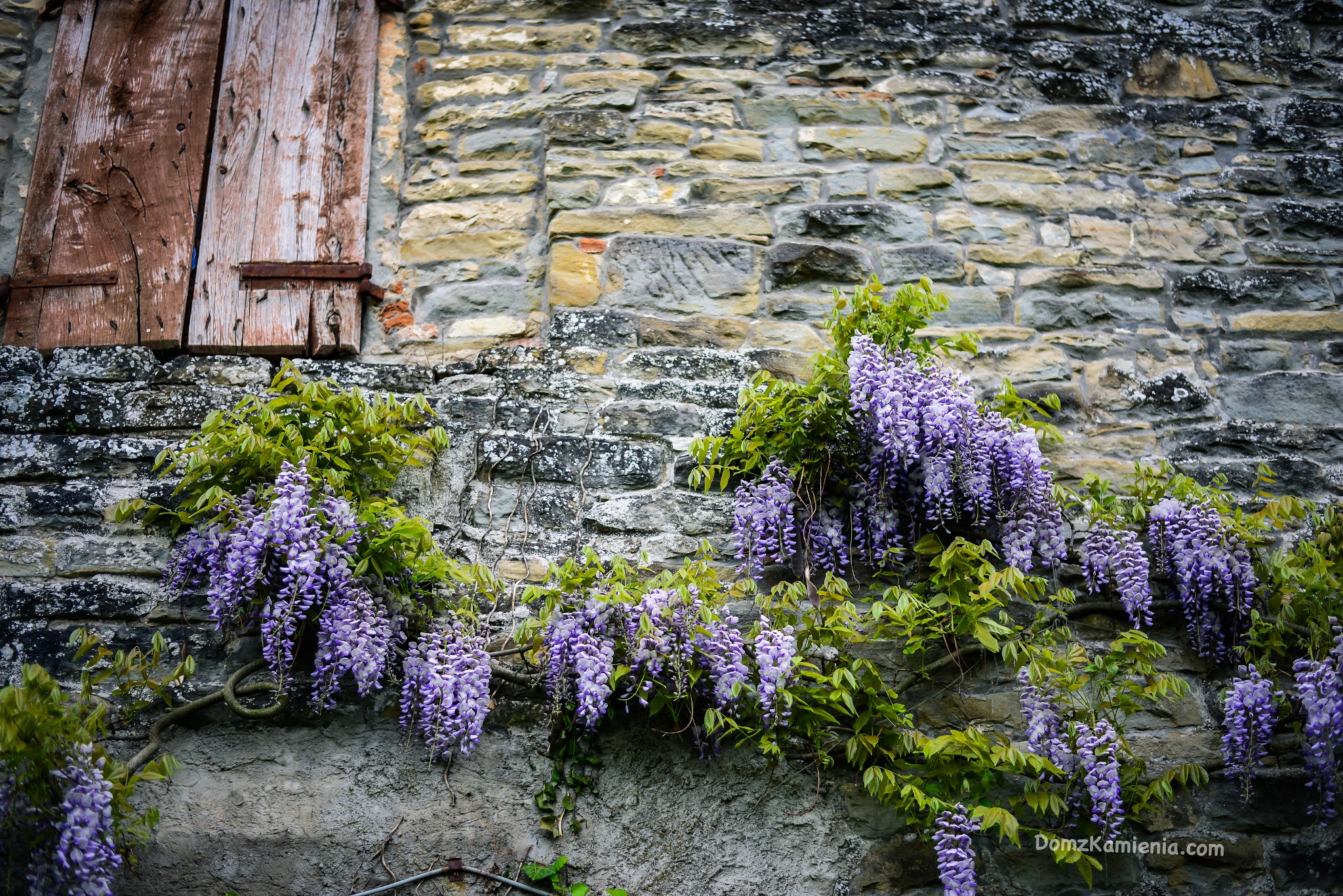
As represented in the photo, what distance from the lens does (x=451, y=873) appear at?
2.54 metres

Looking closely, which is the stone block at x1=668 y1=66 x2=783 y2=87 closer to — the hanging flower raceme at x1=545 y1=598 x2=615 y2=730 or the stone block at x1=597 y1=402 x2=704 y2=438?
the stone block at x1=597 y1=402 x2=704 y2=438

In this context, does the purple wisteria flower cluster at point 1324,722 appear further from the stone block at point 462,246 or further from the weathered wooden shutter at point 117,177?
the weathered wooden shutter at point 117,177

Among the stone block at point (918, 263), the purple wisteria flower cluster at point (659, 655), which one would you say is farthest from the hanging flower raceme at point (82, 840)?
the stone block at point (918, 263)

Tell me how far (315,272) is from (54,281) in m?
0.77

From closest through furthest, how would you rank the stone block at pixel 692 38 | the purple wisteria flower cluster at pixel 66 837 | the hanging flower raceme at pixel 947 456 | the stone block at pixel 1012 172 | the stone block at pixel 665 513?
1. the purple wisteria flower cluster at pixel 66 837
2. the hanging flower raceme at pixel 947 456
3. the stone block at pixel 665 513
4. the stone block at pixel 1012 172
5. the stone block at pixel 692 38

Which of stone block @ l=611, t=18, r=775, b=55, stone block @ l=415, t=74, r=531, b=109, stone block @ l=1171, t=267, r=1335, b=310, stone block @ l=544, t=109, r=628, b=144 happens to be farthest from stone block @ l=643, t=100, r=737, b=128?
stone block @ l=1171, t=267, r=1335, b=310

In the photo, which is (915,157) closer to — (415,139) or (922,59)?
(922,59)

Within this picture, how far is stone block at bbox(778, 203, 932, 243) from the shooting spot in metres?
3.45

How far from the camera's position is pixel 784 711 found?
8.54 ft

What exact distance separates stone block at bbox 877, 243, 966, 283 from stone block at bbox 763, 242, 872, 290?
76 mm

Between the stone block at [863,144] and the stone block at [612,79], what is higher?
the stone block at [612,79]

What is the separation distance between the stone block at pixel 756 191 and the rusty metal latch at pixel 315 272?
3.41ft

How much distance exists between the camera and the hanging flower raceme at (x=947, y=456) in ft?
9.34

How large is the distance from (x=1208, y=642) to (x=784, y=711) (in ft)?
3.89
